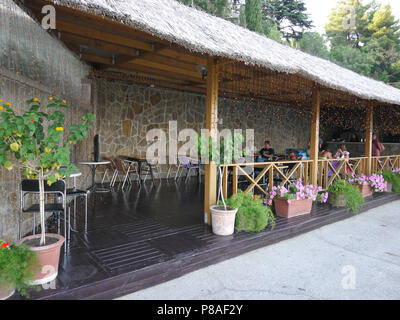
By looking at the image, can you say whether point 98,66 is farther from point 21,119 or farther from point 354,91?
point 354,91

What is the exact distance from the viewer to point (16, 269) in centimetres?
207

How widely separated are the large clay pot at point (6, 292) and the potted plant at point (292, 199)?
11.5ft

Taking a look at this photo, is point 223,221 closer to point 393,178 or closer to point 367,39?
point 393,178

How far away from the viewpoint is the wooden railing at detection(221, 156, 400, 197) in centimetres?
434

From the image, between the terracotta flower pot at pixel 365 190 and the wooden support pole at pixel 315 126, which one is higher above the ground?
the wooden support pole at pixel 315 126

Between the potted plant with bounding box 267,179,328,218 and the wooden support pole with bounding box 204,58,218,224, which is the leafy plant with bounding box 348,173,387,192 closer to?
the potted plant with bounding box 267,179,328,218

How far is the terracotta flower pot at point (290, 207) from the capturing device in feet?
15.0

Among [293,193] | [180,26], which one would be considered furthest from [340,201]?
[180,26]

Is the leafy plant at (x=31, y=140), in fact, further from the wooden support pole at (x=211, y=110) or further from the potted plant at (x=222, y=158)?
the wooden support pole at (x=211, y=110)

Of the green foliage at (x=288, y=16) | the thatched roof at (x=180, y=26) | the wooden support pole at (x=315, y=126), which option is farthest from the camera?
the green foliage at (x=288, y=16)

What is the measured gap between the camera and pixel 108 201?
5355 mm

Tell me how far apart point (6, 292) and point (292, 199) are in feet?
12.2

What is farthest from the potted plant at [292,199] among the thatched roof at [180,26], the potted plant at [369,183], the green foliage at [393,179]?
the green foliage at [393,179]
